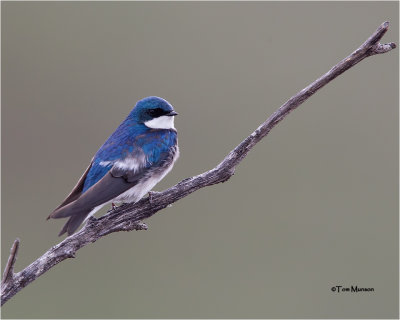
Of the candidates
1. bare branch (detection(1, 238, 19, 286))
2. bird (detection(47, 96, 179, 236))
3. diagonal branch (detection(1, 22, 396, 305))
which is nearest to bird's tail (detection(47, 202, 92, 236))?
bird (detection(47, 96, 179, 236))

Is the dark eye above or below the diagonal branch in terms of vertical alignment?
above

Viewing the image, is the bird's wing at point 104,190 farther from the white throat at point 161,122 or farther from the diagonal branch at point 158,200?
the white throat at point 161,122

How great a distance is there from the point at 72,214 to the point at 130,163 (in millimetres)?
501

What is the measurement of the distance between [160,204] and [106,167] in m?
0.48

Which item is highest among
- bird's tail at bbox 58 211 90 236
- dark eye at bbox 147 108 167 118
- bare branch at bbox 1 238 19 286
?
dark eye at bbox 147 108 167 118

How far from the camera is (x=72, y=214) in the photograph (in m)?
1.96

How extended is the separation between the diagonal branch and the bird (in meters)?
0.17

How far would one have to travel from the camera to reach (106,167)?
2.34 meters

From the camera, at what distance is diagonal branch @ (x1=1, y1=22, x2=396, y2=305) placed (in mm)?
1665

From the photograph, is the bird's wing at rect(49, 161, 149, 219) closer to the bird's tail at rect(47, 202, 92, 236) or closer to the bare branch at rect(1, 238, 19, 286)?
the bird's tail at rect(47, 202, 92, 236)

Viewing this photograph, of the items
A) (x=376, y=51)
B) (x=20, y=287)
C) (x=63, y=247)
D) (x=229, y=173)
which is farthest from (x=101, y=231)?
(x=376, y=51)

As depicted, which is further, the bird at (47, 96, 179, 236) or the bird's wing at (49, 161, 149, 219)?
the bird at (47, 96, 179, 236)

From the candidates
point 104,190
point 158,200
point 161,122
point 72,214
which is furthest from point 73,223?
point 161,122

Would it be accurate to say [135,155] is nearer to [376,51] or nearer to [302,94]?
[302,94]
